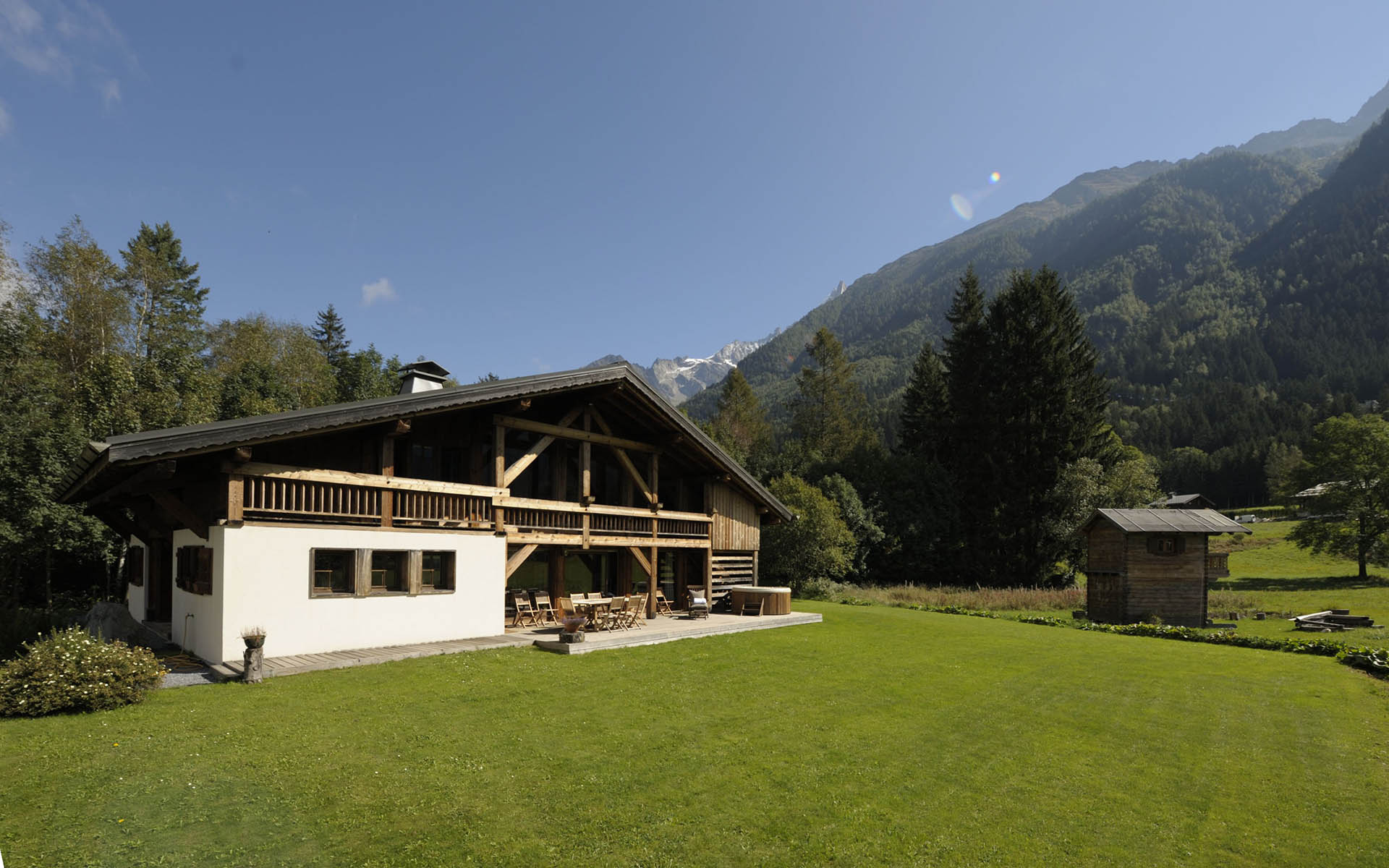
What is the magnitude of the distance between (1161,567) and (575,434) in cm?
2091

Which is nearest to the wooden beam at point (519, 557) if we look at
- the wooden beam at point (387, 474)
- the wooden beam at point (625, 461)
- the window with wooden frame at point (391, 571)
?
the window with wooden frame at point (391, 571)

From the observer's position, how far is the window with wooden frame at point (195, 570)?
11.6 m

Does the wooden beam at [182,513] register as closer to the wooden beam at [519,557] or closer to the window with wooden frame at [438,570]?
the window with wooden frame at [438,570]

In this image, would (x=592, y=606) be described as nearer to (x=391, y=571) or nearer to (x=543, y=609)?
(x=543, y=609)

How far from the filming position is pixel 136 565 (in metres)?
18.0

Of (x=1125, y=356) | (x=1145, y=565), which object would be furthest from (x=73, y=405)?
(x=1125, y=356)

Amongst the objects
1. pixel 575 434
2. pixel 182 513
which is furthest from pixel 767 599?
pixel 182 513

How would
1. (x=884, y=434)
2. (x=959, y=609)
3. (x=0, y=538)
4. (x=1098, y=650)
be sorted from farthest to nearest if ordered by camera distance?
(x=884, y=434) < (x=959, y=609) < (x=0, y=538) < (x=1098, y=650)

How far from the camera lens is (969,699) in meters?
10.5

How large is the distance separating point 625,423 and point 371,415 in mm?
7902

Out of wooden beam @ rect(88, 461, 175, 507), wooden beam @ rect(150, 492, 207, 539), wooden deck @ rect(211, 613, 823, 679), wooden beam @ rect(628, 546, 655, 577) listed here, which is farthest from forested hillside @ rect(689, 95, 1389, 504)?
wooden beam @ rect(150, 492, 207, 539)

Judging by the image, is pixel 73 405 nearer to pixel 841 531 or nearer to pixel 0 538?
pixel 0 538

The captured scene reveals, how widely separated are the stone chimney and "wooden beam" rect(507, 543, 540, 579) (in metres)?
4.80

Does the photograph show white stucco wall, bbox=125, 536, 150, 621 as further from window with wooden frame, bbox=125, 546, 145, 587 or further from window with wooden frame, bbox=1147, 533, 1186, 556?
window with wooden frame, bbox=1147, 533, 1186, 556
